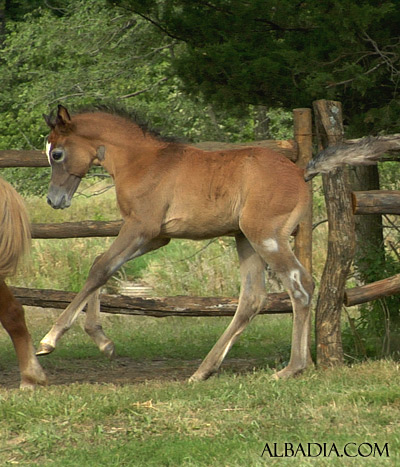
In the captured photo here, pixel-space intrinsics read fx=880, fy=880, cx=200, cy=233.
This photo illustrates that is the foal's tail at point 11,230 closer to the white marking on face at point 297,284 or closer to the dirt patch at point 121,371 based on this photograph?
the dirt patch at point 121,371

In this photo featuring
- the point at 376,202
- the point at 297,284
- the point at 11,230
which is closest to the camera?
the point at 11,230

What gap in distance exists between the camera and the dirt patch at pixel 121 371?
6895mm

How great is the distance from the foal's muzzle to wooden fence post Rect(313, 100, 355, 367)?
72.6 inches

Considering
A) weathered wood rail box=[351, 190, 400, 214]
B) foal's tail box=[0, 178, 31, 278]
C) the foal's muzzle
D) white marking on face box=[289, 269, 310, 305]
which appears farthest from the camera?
weathered wood rail box=[351, 190, 400, 214]

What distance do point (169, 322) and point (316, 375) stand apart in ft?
16.1

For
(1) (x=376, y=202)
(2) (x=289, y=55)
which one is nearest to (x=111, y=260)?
(1) (x=376, y=202)

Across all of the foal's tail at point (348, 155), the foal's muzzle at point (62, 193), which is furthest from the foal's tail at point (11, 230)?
the foal's tail at point (348, 155)

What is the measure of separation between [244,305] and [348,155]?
1.27m

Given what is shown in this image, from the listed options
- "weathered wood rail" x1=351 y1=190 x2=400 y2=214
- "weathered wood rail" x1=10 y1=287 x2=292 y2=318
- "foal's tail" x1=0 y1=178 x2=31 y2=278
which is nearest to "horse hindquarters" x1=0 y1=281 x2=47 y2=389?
"foal's tail" x1=0 y1=178 x2=31 y2=278

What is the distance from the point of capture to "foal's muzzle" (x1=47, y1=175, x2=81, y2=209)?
6043 mm

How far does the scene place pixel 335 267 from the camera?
21.2ft

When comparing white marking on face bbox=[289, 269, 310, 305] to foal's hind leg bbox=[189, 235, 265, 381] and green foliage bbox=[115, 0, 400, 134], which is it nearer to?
foal's hind leg bbox=[189, 235, 265, 381]

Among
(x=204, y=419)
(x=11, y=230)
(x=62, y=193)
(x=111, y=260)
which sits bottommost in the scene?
(x=204, y=419)

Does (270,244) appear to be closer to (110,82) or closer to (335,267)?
(335,267)
